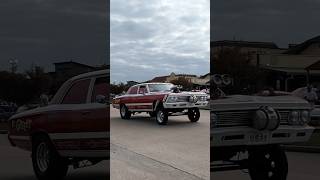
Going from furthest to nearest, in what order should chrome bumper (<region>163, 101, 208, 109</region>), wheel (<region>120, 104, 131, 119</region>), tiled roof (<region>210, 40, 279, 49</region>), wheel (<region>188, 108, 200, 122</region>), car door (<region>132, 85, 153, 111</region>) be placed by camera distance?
wheel (<region>120, 104, 131, 119</region>) < car door (<region>132, 85, 153, 111</region>) < wheel (<region>188, 108, 200, 122</region>) < chrome bumper (<region>163, 101, 208, 109</region>) < tiled roof (<region>210, 40, 279, 49</region>)

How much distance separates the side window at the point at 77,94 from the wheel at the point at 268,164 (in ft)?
4.47

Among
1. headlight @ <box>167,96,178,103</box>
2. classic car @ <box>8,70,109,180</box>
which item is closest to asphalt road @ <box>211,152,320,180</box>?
headlight @ <box>167,96,178,103</box>

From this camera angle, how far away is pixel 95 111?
13.9 ft

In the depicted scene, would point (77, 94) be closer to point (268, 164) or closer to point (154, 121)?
point (154, 121)

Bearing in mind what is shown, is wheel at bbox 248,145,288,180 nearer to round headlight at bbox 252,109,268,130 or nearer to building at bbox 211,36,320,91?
round headlight at bbox 252,109,268,130

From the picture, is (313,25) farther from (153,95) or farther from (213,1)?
(153,95)

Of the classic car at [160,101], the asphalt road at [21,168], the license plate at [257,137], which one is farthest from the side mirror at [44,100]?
the license plate at [257,137]

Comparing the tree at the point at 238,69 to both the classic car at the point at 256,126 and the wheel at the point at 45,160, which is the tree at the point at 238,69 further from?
the wheel at the point at 45,160

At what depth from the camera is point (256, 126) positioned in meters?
4.20

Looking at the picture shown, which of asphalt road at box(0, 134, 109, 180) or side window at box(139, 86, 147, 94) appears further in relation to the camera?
side window at box(139, 86, 147, 94)

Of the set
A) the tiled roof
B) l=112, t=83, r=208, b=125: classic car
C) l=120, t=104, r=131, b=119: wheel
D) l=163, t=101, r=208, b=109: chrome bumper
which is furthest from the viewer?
l=120, t=104, r=131, b=119: wheel

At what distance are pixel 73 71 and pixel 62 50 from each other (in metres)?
0.18

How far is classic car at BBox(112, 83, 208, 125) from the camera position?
4.92 m

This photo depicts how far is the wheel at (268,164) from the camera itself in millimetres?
4348
